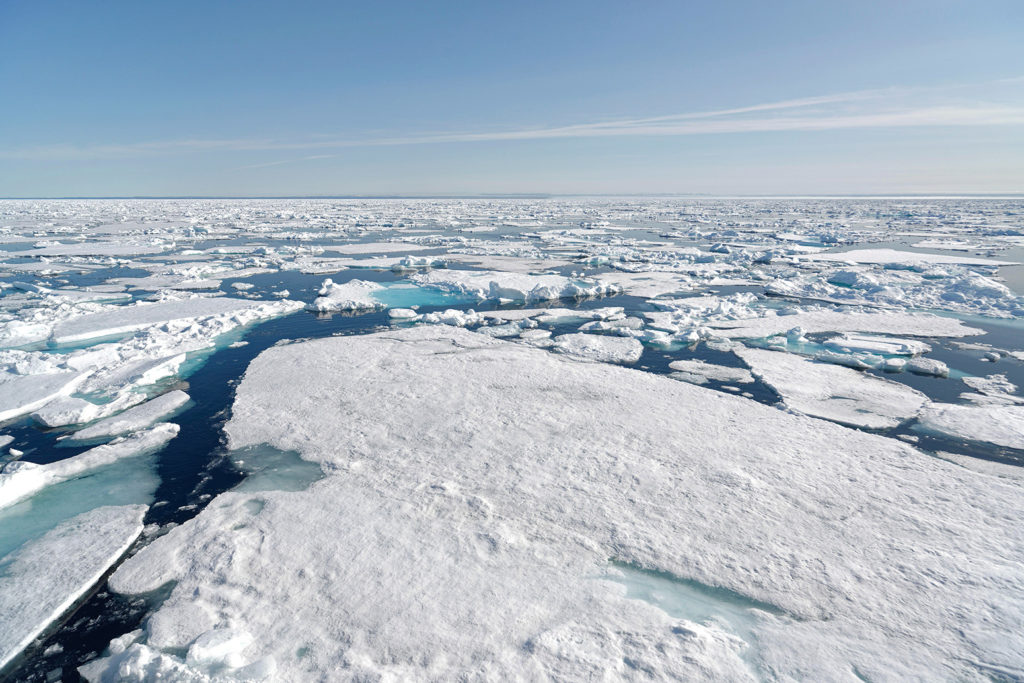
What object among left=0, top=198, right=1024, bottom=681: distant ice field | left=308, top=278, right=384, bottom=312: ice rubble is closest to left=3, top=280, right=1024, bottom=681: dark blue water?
left=0, top=198, right=1024, bottom=681: distant ice field

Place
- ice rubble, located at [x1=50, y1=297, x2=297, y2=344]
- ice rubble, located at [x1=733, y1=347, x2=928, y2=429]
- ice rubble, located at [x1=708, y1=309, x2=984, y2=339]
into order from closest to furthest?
ice rubble, located at [x1=733, y1=347, x2=928, y2=429] < ice rubble, located at [x1=50, y1=297, x2=297, y2=344] < ice rubble, located at [x1=708, y1=309, x2=984, y2=339]

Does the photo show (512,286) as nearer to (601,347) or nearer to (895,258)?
(601,347)

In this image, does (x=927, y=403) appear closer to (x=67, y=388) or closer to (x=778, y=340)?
(x=778, y=340)

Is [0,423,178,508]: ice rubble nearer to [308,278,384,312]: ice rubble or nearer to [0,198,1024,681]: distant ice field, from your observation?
[0,198,1024,681]: distant ice field

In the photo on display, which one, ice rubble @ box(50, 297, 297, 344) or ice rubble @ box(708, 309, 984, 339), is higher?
ice rubble @ box(50, 297, 297, 344)

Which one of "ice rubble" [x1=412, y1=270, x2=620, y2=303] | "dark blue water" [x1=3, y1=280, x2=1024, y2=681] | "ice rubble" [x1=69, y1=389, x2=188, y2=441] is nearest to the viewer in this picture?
"dark blue water" [x1=3, y1=280, x2=1024, y2=681]

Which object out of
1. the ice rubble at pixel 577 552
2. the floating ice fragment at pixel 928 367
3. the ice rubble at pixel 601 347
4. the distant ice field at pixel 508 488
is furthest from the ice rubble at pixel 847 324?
the ice rubble at pixel 577 552

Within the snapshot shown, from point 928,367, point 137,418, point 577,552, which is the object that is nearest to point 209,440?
point 137,418

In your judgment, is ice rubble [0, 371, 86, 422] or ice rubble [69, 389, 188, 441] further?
ice rubble [0, 371, 86, 422]
